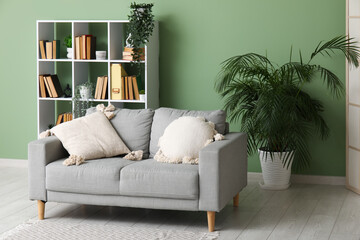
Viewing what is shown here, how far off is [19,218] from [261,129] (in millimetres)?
2220

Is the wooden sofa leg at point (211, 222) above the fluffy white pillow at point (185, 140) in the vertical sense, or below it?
below

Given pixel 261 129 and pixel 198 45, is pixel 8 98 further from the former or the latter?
pixel 261 129

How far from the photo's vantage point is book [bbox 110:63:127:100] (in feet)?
19.4

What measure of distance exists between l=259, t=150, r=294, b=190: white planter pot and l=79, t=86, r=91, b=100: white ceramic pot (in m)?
1.91

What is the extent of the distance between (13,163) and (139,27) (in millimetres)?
2310

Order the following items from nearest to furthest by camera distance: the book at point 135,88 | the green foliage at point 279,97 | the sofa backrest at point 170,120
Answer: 1. the sofa backrest at point 170,120
2. the green foliage at point 279,97
3. the book at point 135,88

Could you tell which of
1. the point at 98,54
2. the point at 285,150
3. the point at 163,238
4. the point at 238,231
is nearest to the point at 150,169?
the point at 163,238

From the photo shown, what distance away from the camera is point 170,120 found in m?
4.85

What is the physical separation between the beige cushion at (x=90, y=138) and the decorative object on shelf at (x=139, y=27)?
111 centimetres

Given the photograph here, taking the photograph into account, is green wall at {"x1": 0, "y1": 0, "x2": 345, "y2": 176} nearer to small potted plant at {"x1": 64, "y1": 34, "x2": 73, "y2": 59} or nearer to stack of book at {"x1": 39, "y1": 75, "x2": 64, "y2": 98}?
small potted plant at {"x1": 64, "y1": 34, "x2": 73, "y2": 59}

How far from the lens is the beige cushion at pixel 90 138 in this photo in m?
4.64

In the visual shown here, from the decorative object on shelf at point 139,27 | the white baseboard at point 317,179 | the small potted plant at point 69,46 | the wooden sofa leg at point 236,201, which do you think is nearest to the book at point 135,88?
the decorative object on shelf at point 139,27

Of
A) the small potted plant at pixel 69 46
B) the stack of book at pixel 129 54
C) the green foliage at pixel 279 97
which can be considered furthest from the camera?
the small potted plant at pixel 69 46

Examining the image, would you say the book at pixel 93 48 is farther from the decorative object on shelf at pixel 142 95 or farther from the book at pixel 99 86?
the decorative object on shelf at pixel 142 95
